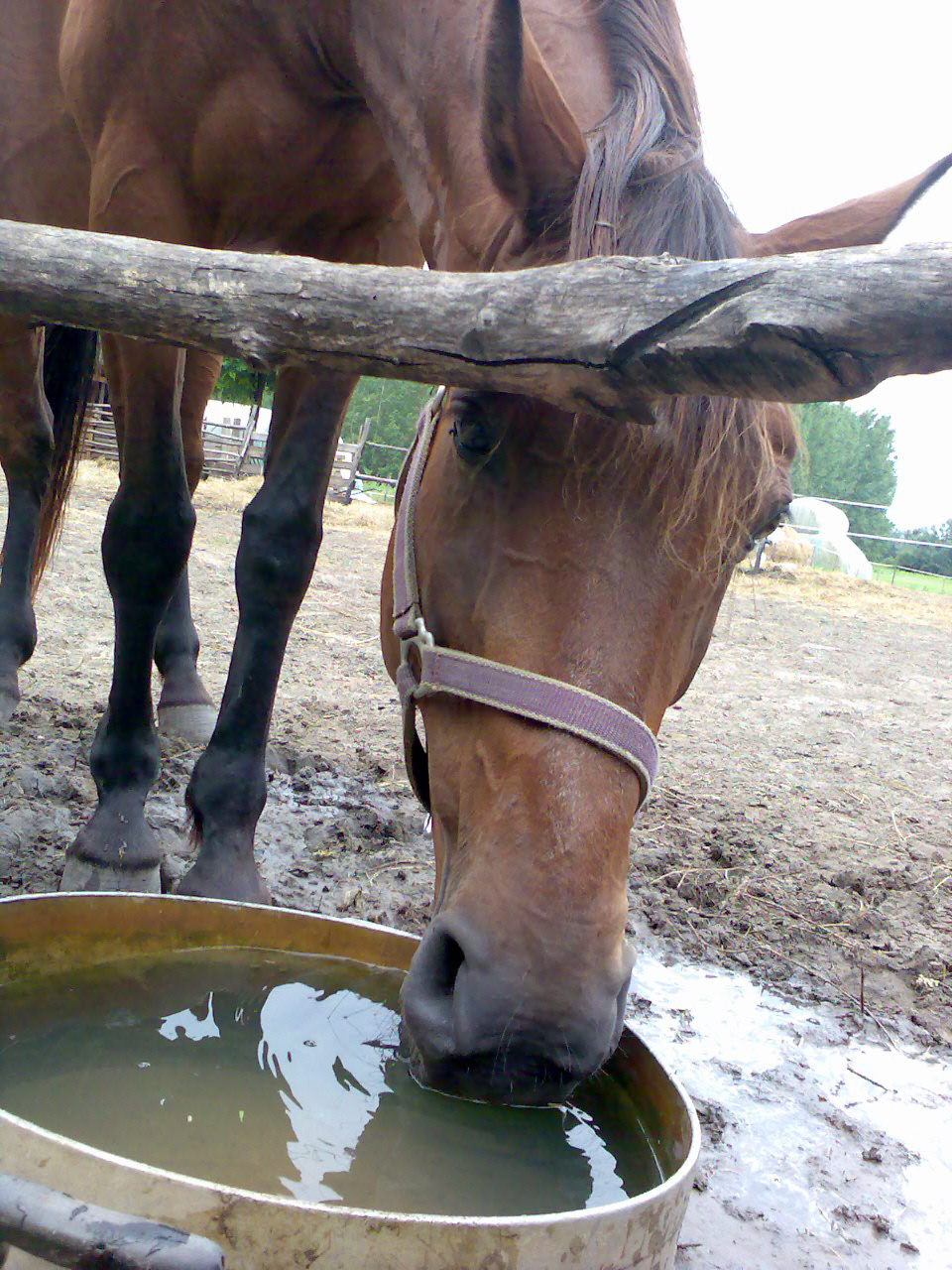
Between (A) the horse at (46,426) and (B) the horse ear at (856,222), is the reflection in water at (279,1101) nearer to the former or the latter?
(B) the horse ear at (856,222)

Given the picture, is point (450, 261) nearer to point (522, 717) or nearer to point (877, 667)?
point (522, 717)

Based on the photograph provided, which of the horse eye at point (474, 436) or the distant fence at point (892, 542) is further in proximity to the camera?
the distant fence at point (892, 542)

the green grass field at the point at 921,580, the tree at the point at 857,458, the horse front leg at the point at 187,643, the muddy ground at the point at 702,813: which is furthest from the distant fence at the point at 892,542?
the tree at the point at 857,458

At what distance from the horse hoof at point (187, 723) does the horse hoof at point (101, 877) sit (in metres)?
1.39

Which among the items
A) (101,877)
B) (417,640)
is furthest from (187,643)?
(417,640)

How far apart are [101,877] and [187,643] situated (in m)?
1.79

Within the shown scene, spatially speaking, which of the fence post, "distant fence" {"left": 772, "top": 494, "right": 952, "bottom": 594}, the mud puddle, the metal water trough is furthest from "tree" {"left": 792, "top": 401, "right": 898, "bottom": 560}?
the metal water trough

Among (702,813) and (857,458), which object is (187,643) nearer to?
(702,813)

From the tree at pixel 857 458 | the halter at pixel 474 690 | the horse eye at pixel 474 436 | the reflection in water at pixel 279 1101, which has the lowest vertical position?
the reflection in water at pixel 279 1101

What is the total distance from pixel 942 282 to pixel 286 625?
1967 millimetres

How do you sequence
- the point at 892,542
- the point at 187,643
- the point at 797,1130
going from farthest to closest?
the point at 892,542 → the point at 187,643 → the point at 797,1130

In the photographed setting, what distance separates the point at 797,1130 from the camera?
2049mm

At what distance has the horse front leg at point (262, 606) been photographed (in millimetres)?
2537

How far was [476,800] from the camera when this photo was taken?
1502 millimetres
